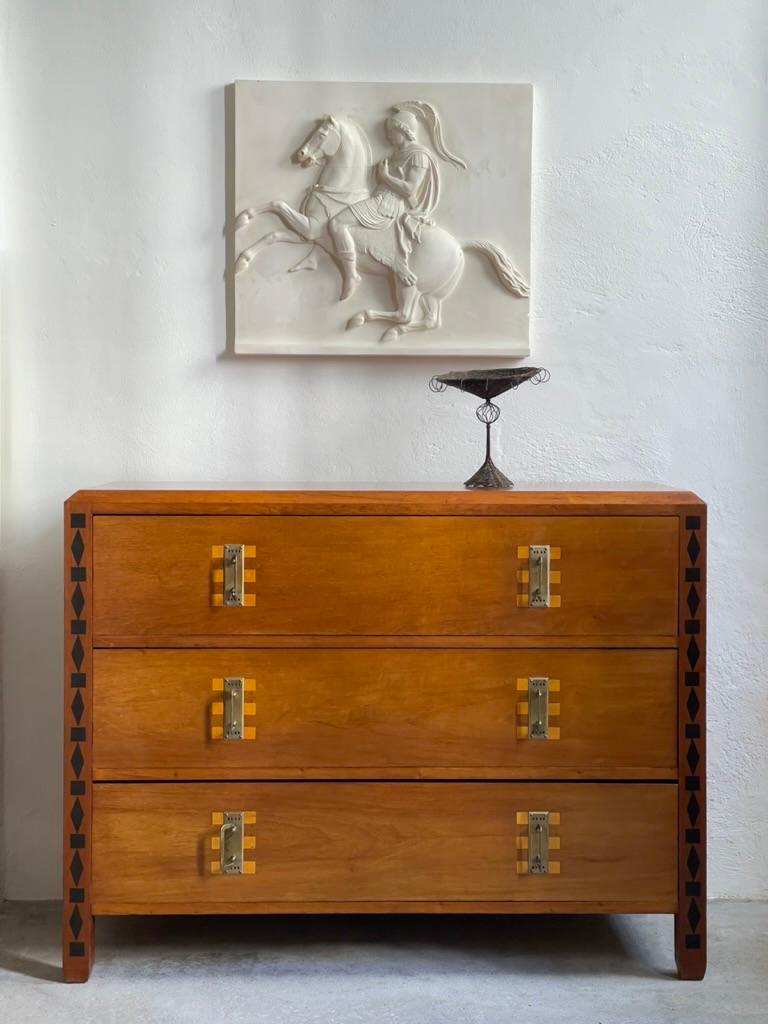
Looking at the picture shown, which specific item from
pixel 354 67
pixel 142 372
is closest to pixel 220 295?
pixel 142 372

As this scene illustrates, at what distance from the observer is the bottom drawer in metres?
2.20

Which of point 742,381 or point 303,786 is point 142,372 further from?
point 742,381

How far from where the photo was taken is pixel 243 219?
8.72ft

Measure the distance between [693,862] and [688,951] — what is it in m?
0.22

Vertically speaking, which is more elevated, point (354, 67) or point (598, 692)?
point (354, 67)

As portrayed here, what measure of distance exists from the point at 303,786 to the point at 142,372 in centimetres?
118

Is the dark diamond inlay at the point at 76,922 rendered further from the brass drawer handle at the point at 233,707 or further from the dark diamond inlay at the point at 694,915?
the dark diamond inlay at the point at 694,915

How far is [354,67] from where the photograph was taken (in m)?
2.67

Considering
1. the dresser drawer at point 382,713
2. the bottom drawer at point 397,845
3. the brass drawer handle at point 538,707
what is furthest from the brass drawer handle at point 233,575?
the brass drawer handle at point 538,707

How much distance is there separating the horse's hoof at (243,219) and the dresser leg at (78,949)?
1689mm

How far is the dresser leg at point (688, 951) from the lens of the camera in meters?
2.24

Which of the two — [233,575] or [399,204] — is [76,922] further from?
[399,204]

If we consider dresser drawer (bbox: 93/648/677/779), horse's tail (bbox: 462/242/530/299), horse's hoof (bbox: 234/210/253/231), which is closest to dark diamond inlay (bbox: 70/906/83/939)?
dresser drawer (bbox: 93/648/677/779)

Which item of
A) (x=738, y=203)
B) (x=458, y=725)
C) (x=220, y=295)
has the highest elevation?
(x=738, y=203)
